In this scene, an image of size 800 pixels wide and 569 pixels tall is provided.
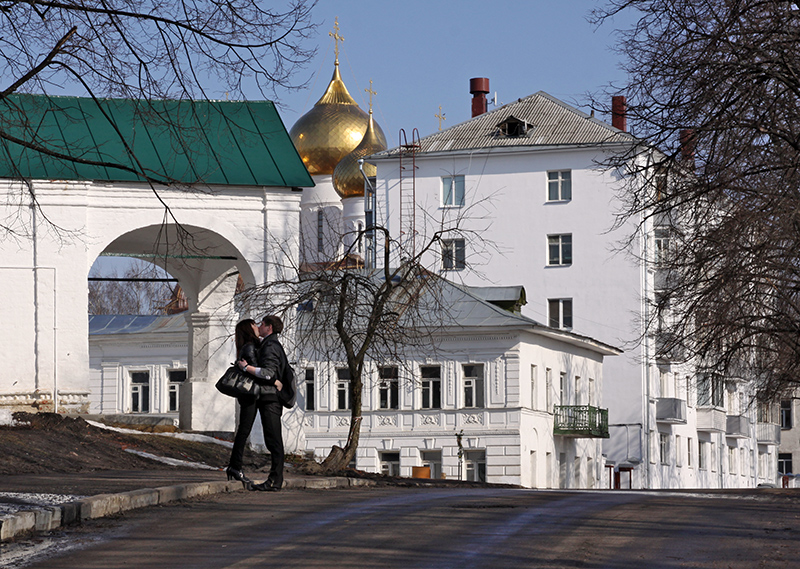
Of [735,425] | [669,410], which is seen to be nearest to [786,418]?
[735,425]

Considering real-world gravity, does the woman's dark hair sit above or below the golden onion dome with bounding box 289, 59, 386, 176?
below

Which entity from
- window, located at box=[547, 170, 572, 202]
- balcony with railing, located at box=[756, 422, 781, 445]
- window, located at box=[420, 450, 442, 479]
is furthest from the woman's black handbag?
balcony with railing, located at box=[756, 422, 781, 445]

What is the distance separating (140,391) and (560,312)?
19.2 metres

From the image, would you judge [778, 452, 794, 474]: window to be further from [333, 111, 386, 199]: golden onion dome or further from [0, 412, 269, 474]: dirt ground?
[0, 412, 269, 474]: dirt ground

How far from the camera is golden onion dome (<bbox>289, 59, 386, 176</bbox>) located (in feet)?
260

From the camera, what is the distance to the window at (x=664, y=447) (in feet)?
201

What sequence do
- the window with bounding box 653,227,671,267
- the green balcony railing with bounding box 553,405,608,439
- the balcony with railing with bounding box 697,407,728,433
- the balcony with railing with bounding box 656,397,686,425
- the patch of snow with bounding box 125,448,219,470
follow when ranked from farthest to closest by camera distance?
1. the balcony with railing with bounding box 697,407,728,433
2. the balcony with railing with bounding box 656,397,686,425
3. the green balcony railing with bounding box 553,405,608,439
4. the window with bounding box 653,227,671,267
5. the patch of snow with bounding box 125,448,219,470

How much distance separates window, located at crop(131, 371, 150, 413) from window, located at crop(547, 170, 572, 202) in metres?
20.1

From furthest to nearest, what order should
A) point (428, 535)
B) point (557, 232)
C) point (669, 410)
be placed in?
point (557, 232) < point (669, 410) < point (428, 535)

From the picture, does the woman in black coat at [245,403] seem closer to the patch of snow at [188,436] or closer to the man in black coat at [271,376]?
the man in black coat at [271,376]

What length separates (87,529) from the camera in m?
10.6

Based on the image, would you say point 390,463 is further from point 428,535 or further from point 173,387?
point 428,535

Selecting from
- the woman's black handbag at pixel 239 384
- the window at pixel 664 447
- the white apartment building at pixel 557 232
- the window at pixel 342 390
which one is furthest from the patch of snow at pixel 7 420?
the window at pixel 664 447

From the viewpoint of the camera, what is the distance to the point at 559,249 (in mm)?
61094
